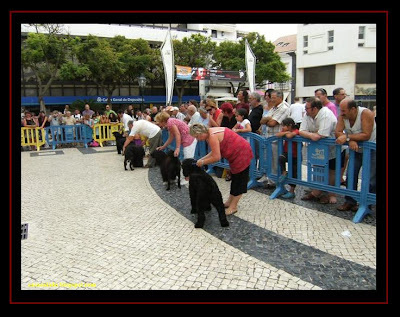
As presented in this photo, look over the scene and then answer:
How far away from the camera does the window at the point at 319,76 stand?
40647 mm

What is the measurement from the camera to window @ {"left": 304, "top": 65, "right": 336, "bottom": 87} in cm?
4065

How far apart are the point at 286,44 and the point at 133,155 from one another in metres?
50.2

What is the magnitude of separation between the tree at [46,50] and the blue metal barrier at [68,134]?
1368 centimetres

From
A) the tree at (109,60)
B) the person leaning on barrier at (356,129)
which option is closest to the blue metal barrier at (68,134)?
the person leaning on barrier at (356,129)

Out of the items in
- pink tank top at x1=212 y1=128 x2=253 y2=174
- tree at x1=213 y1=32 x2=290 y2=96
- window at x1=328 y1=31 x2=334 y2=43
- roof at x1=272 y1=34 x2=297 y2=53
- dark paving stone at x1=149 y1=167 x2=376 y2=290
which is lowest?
dark paving stone at x1=149 y1=167 x2=376 y2=290

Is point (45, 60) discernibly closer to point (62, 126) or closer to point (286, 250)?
point (62, 126)

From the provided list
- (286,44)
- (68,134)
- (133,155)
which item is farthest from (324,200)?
(286,44)

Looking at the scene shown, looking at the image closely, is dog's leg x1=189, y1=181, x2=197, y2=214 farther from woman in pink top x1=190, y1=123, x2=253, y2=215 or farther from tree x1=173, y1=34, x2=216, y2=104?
tree x1=173, y1=34, x2=216, y2=104

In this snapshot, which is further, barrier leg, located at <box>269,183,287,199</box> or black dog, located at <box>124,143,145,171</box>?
black dog, located at <box>124,143,145,171</box>

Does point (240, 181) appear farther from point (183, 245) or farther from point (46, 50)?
point (46, 50)

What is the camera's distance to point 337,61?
39406mm

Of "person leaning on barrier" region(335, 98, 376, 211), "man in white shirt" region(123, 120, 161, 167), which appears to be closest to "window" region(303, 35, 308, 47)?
→ "man in white shirt" region(123, 120, 161, 167)

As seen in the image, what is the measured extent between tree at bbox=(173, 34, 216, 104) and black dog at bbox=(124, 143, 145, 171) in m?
29.8

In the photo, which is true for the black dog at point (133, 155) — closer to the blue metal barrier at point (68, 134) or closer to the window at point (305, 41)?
the blue metal barrier at point (68, 134)
